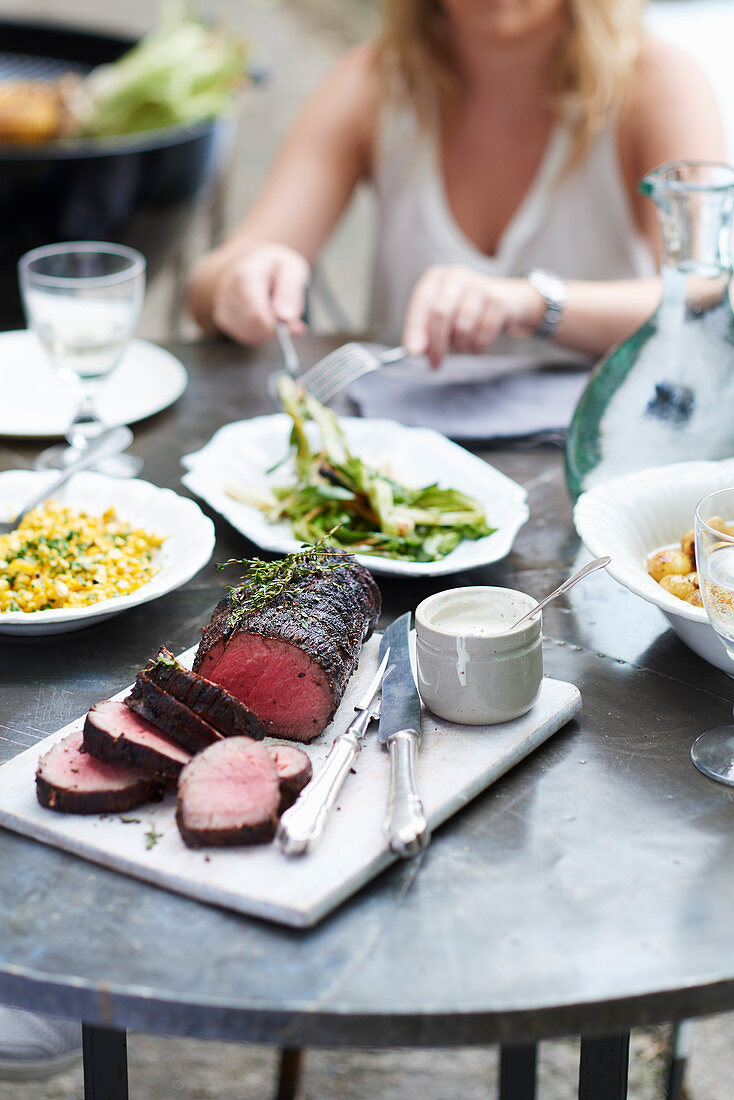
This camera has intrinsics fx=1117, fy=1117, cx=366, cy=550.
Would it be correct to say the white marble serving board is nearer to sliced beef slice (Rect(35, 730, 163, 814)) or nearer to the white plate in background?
sliced beef slice (Rect(35, 730, 163, 814))

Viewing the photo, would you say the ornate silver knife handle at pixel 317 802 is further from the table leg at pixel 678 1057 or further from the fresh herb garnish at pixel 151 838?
the table leg at pixel 678 1057

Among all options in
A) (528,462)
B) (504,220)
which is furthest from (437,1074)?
(504,220)

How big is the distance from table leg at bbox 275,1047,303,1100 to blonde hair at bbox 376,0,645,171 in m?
1.96

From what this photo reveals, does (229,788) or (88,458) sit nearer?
(229,788)

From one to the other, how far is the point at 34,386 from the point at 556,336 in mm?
971

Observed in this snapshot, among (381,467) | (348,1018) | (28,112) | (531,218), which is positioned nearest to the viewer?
(348,1018)

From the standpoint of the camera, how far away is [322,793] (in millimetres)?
925

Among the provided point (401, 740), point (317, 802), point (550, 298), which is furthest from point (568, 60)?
point (317, 802)

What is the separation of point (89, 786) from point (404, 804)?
Answer: 0.26 meters

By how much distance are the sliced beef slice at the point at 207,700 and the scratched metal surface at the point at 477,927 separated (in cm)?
17

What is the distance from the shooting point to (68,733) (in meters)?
1.05

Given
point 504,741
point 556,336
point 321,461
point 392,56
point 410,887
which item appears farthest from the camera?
point 392,56

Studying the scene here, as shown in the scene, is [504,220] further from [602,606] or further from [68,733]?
[68,733]

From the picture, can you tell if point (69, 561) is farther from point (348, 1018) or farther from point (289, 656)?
point (348, 1018)
